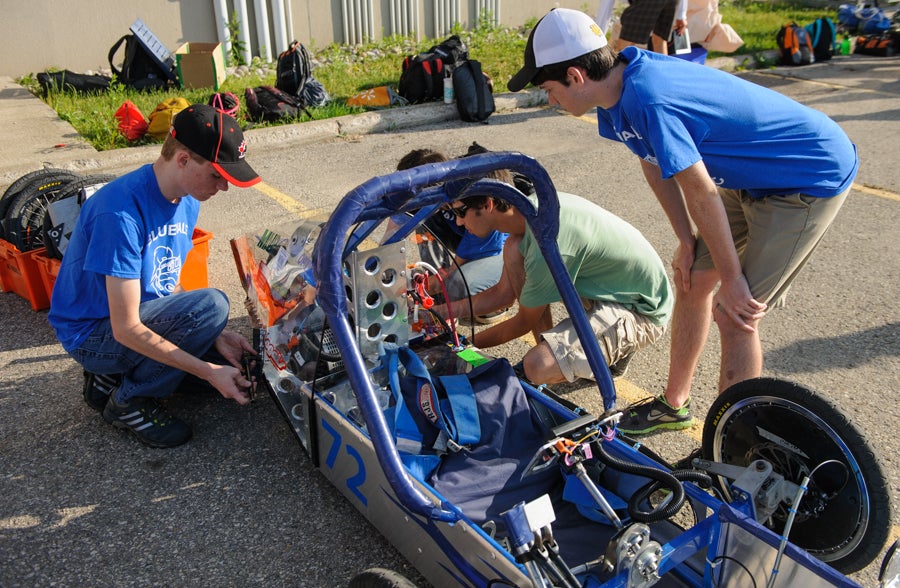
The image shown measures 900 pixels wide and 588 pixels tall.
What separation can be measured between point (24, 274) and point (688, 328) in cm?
345

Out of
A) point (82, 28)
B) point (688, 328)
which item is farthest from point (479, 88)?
point (688, 328)

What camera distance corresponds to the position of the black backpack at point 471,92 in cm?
785

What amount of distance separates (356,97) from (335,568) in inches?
243

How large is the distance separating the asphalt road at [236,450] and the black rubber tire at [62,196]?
46 cm

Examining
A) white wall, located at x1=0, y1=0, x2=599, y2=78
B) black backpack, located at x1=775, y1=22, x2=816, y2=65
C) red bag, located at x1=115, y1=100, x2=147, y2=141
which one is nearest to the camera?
red bag, located at x1=115, y1=100, x2=147, y2=141

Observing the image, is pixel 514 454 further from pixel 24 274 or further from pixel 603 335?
pixel 24 274

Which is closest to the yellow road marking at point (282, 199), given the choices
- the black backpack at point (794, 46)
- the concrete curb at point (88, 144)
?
the concrete curb at point (88, 144)

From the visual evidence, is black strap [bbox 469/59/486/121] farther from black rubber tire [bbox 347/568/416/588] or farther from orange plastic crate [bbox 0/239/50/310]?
black rubber tire [bbox 347/568/416/588]

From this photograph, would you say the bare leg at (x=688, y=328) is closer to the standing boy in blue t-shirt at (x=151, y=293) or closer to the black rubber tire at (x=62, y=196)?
the standing boy in blue t-shirt at (x=151, y=293)

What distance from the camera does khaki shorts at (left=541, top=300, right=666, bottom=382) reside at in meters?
3.41

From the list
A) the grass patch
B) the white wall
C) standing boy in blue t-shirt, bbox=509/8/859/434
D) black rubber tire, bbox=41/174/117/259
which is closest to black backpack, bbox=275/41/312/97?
the grass patch

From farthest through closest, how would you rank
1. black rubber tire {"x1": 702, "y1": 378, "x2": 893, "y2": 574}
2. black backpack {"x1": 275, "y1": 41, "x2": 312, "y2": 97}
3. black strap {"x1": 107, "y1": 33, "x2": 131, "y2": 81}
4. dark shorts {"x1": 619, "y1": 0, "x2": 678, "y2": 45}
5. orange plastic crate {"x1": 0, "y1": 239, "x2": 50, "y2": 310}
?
black strap {"x1": 107, "y1": 33, "x2": 131, "y2": 81}
black backpack {"x1": 275, "y1": 41, "x2": 312, "y2": 97}
dark shorts {"x1": 619, "y1": 0, "x2": 678, "y2": 45}
orange plastic crate {"x1": 0, "y1": 239, "x2": 50, "y2": 310}
black rubber tire {"x1": 702, "y1": 378, "x2": 893, "y2": 574}

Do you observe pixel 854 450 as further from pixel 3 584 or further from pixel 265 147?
pixel 265 147

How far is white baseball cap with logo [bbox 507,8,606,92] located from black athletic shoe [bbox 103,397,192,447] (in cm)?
212
